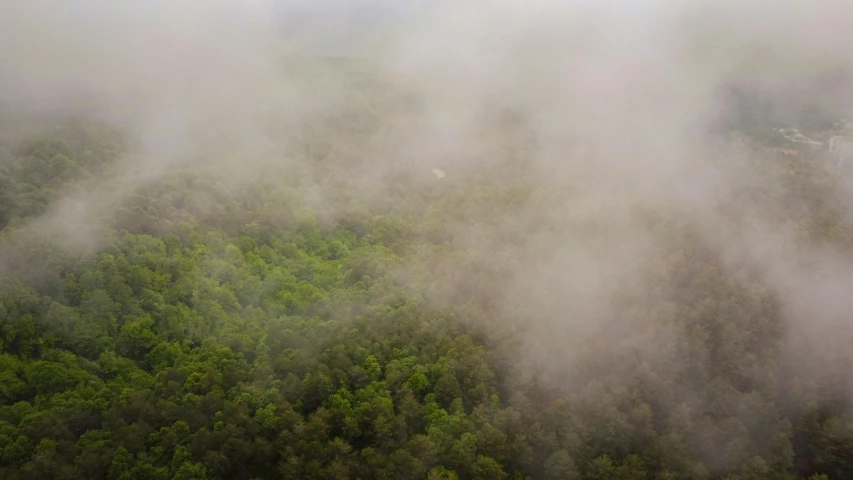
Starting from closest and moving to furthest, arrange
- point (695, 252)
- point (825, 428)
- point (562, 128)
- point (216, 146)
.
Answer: point (825, 428) < point (695, 252) < point (216, 146) < point (562, 128)

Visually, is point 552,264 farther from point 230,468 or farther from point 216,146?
point 216,146

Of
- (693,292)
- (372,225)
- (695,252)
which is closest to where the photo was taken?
(693,292)

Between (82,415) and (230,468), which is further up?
(82,415)

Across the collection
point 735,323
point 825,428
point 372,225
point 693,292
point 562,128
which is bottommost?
point 825,428

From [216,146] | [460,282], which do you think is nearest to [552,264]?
[460,282]

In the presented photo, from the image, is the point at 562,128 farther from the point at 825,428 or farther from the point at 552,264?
the point at 825,428

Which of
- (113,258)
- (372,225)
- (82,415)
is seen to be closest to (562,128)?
(372,225)

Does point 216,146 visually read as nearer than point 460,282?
No
